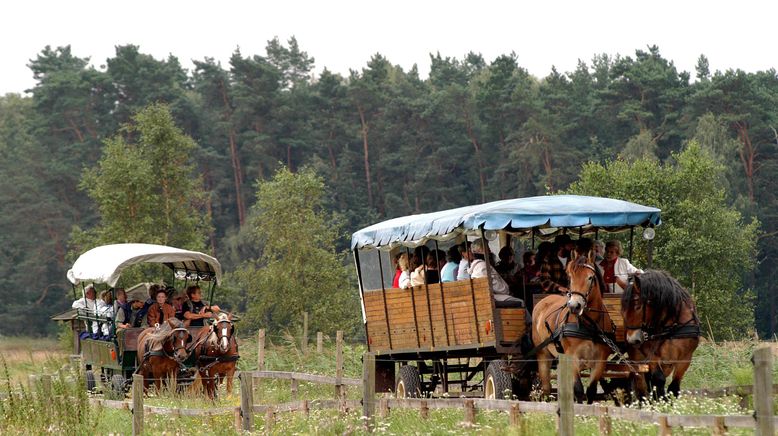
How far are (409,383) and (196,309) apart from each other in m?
7.05

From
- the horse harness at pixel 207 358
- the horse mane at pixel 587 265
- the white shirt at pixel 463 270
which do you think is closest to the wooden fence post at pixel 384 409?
the horse mane at pixel 587 265

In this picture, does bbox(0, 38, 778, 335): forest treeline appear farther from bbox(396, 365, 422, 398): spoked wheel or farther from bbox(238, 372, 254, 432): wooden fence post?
bbox(238, 372, 254, 432): wooden fence post

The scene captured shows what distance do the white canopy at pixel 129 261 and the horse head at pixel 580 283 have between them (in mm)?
12030

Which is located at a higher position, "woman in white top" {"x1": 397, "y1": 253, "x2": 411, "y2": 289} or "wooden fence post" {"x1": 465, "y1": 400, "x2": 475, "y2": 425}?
"woman in white top" {"x1": 397, "y1": 253, "x2": 411, "y2": 289}

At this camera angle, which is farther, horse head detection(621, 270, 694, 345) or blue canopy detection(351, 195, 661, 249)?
blue canopy detection(351, 195, 661, 249)

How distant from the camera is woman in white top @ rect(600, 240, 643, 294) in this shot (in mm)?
18109

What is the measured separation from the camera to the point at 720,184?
2574 inches

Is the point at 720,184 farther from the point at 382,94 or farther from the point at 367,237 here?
the point at 367,237

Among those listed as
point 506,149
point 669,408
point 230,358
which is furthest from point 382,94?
point 669,408

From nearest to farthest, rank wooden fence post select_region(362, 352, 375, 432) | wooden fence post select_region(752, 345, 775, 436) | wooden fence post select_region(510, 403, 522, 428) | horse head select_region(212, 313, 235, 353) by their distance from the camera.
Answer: wooden fence post select_region(752, 345, 775, 436)
wooden fence post select_region(510, 403, 522, 428)
wooden fence post select_region(362, 352, 375, 432)
horse head select_region(212, 313, 235, 353)

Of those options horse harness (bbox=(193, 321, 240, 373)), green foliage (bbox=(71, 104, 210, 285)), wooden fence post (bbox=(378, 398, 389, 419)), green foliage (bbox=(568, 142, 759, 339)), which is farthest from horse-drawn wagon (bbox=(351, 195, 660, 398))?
green foliage (bbox=(71, 104, 210, 285))

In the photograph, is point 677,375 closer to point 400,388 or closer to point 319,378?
point 400,388

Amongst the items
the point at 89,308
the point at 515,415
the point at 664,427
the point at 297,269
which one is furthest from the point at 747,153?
the point at 664,427

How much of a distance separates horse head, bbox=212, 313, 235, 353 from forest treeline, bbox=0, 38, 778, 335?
4897 cm
